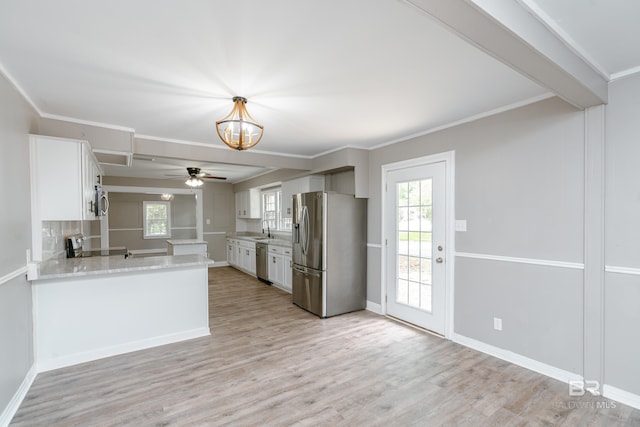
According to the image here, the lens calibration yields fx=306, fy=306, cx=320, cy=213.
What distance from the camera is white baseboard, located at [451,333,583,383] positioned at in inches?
101

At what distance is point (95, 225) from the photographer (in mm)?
7203

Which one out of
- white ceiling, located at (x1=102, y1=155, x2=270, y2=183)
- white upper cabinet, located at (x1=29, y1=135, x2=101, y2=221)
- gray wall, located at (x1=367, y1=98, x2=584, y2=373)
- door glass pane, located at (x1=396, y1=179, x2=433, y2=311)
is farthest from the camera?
white ceiling, located at (x1=102, y1=155, x2=270, y2=183)

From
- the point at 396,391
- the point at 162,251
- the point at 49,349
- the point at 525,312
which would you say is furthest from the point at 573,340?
the point at 162,251

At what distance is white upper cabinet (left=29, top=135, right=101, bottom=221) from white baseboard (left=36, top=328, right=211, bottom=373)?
1.31 meters

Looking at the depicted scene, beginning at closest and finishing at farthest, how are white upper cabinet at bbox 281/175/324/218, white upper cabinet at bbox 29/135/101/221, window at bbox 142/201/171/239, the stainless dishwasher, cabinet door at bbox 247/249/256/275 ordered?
white upper cabinet at bbox 29/135/101/221 < white upper cabinet at bbox 281/175/324/218 < the stainless dishwasher < cabinet door at bbox 247/249/256/275 < window at bbox 142/201/171/239

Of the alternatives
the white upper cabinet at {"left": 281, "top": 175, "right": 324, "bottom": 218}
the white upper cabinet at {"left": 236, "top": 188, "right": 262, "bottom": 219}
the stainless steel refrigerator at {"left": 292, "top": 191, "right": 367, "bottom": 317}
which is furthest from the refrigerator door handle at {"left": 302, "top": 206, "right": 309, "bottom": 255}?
the white upper cabinet at {"left": 236, "top": 188, "right": 262, "bottom": 219}

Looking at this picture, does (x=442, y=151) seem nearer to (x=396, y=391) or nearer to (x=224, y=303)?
(x=396, y=391)

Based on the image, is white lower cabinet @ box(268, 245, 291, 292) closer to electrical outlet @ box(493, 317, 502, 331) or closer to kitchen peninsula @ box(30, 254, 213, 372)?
kitchen peninsula @ box(30, 254, 213, 372)

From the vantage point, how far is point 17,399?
7.41 ft

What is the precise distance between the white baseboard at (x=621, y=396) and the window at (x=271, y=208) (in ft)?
18.5

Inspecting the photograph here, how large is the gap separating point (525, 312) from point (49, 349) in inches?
173

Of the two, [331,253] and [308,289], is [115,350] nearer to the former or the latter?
[308,289]

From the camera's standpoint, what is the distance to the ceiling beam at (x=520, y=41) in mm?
1253

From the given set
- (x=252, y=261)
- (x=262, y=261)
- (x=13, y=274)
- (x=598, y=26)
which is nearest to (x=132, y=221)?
(x=252, y=261)
